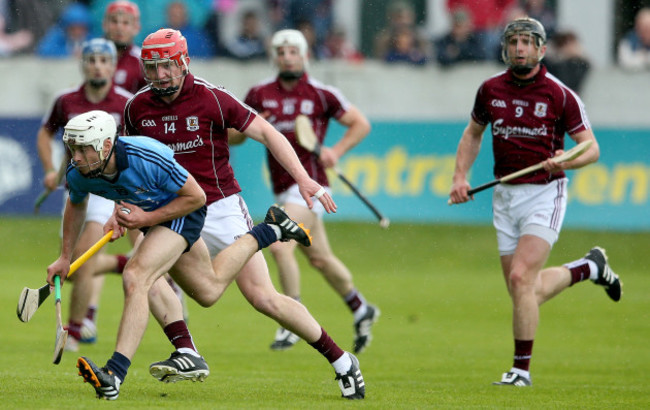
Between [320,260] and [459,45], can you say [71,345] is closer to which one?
[320,260]

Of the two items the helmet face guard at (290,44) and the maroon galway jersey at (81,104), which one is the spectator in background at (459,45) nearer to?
the helmet face guard at (290,44)

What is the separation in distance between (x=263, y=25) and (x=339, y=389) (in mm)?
12134

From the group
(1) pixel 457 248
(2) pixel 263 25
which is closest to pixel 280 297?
(1) pixel 457 248

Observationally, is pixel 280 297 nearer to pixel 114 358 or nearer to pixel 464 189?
pixel 114 358

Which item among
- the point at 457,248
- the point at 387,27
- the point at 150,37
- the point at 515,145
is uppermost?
the point at 150,37

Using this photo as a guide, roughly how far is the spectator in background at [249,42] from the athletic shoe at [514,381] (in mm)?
10037

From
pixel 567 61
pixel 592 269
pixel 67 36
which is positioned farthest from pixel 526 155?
pixel 67 36

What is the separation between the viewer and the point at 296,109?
10.9 metres

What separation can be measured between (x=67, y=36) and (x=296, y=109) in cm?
782

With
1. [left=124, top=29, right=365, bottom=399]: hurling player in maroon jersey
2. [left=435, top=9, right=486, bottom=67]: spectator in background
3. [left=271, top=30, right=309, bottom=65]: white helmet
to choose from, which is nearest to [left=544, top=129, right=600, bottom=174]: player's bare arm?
[left=124, top=29, right=365, bottom=399]: hurling player in maroon jersey

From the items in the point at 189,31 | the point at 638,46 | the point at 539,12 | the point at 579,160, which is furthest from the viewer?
the point at 539,12

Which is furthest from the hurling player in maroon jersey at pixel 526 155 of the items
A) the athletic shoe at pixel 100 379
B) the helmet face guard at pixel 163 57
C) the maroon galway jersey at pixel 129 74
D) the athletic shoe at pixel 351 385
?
the maroon galway jersey at pixel 129 74

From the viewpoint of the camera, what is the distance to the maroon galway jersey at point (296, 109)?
10852 mm

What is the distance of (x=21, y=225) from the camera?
17281 mm
